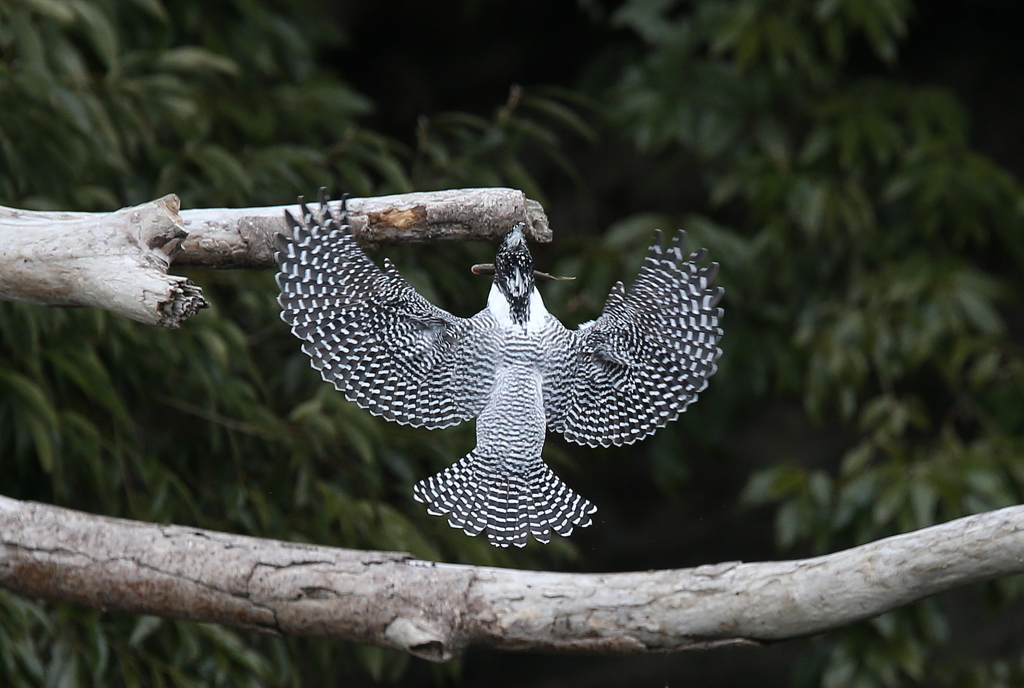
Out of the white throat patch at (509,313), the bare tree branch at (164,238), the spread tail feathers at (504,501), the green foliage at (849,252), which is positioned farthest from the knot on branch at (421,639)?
the green foliage at (849,252)

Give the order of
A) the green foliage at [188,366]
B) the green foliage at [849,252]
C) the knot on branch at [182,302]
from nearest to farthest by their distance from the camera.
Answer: the knot on branch at [182,302], the green foliage at [188,366], the green foliage at [849,252]

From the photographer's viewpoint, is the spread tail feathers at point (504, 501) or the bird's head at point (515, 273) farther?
the spread tail feathers at point (504, 501)

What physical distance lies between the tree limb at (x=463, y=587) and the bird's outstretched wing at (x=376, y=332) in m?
0.27

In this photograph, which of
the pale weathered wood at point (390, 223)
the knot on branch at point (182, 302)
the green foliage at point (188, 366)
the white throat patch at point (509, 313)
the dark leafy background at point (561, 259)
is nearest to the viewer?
the knot on branch at point (182, 302)

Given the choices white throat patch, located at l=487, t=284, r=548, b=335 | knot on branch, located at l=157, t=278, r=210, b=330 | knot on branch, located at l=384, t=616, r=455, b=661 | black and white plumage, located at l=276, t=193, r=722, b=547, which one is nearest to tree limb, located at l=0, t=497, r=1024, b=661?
knot on branch, located at l=384, t=616, r=455, b=661

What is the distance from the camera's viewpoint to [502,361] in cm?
174

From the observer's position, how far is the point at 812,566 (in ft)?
5.56

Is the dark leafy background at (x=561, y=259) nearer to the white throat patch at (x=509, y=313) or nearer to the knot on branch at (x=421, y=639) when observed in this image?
the knot on branch at (x=421, y=639)

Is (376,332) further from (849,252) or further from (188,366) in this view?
(849,252)

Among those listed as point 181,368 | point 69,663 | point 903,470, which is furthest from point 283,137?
point 903,470

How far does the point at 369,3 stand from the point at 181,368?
192 centimetres

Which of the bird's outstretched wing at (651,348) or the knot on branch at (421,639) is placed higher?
the bird's outstretched wing at (651,348)

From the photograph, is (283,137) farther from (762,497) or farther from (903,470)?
(903,470)

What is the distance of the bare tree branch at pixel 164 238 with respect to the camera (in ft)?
5.23
